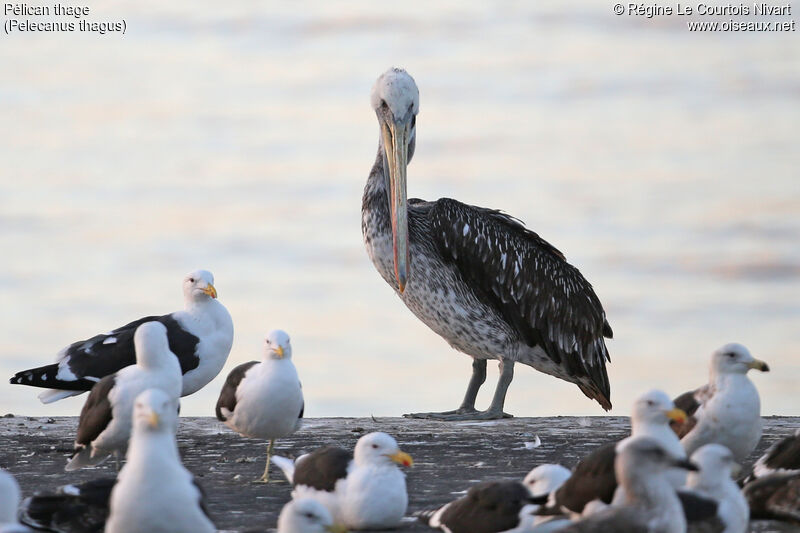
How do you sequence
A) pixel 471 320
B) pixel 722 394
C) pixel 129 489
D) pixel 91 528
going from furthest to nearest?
pixel 471 320, pixel 722 394, pixel 91 528, pixel 129 489

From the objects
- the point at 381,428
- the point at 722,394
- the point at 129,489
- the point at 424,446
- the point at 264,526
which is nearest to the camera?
the point at 129,489

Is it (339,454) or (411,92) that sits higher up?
(411,92)

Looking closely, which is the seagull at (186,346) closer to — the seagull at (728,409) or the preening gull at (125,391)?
the preening gull at (125,391)

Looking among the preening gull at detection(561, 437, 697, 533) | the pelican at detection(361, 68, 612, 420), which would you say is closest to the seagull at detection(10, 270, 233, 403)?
the pelican at detection(361, 68, 612, 420)

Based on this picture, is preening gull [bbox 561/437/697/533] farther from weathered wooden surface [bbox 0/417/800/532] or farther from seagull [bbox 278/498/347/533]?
weathered wooden surface [bbox 0/417/800/532]

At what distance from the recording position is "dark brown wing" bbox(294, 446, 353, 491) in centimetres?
713

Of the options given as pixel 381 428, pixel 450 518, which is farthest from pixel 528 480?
pixel 381 428

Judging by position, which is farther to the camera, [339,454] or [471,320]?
[471,320]

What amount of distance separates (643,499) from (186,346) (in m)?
5.34

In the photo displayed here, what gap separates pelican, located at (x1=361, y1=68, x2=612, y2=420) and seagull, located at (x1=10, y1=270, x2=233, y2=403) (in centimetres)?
207

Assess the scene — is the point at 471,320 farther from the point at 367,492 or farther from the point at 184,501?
the point at 184,501

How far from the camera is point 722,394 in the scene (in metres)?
7.83

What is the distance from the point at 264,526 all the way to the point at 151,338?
148cm

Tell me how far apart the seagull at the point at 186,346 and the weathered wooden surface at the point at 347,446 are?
47cm
